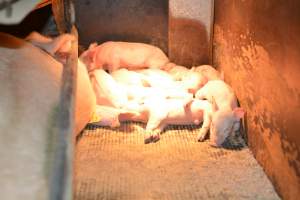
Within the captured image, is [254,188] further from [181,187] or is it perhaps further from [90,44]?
[90,44]

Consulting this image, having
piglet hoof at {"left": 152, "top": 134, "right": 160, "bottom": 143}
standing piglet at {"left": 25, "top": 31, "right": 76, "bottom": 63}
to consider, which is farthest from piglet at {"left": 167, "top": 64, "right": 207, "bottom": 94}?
standing piglet at {"left": 25, "top": 31, "right": 76, "bottom": 63}

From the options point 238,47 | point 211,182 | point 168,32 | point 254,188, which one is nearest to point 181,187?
point 211,182

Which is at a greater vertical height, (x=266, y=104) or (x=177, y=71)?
(x=266, y=104)

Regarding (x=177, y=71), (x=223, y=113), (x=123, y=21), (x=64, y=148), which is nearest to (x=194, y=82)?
(x=177, y=71)

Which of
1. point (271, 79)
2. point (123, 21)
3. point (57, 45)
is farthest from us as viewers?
point (123, 21)

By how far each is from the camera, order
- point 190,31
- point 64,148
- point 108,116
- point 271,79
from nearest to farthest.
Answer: point 64,148 < point 271,79 < point 108,116 < point 190,31

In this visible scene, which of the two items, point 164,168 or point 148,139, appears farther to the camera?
point 148,139

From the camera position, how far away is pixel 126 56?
131 inches

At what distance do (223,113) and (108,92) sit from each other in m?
0.70

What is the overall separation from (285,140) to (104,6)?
6.30ft

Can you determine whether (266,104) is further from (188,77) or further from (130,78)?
(130,78)

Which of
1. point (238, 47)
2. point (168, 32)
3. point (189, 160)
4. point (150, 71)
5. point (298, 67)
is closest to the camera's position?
point (298, 67)

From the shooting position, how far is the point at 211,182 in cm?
222

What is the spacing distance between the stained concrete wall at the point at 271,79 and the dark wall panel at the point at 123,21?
2.54ft
